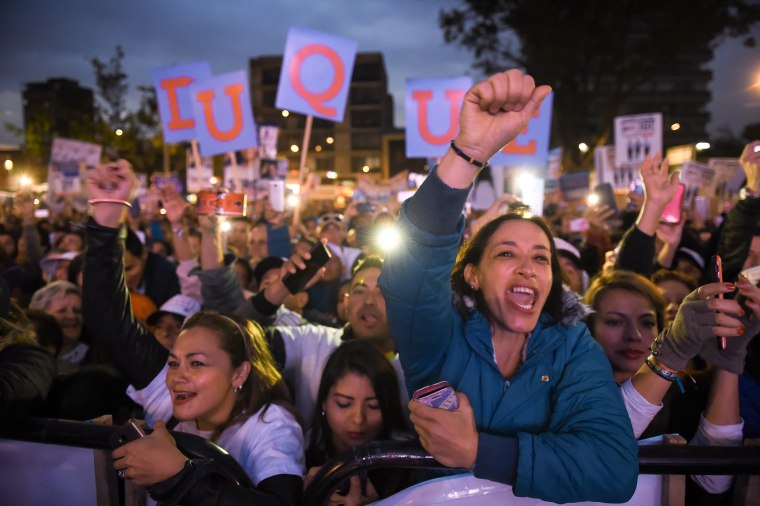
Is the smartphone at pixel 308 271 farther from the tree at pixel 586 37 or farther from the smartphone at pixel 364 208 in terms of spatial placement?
the tree at pixel 586 37

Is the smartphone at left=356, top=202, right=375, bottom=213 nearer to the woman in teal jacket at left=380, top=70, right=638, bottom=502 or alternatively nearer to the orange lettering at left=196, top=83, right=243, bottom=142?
the orange lettering at left=196, top=83, right=243, bottom=142

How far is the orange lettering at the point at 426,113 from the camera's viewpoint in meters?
6.79

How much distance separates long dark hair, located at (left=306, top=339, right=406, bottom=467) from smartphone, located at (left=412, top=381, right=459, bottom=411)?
106 cm

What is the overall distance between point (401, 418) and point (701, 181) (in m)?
10.0

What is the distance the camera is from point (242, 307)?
3105 mm

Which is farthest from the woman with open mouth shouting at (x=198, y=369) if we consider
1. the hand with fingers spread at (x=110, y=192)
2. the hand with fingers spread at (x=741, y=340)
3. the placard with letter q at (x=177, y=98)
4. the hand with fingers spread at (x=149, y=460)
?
the placard with letter q at (x=177, y=98)

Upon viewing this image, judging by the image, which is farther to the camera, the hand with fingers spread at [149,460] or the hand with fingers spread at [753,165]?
the hand with fingers spread at [753,165]

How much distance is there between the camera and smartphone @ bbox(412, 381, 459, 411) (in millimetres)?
1412

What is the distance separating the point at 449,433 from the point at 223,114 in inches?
260

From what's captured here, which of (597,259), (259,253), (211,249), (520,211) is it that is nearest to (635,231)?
(520,211)

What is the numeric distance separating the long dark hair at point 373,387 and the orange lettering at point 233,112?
5.34 meters

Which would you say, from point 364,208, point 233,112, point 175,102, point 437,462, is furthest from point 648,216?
point 175,102

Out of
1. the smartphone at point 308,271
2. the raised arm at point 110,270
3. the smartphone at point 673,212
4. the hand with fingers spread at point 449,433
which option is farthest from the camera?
the smartphone at point 673,212

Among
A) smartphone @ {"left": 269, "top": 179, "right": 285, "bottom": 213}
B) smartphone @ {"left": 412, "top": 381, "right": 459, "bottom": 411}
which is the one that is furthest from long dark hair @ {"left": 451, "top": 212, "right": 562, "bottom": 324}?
Answer: smartphone @ {"left": 269, "top": 179, "right": 285, "bottom": 213}
